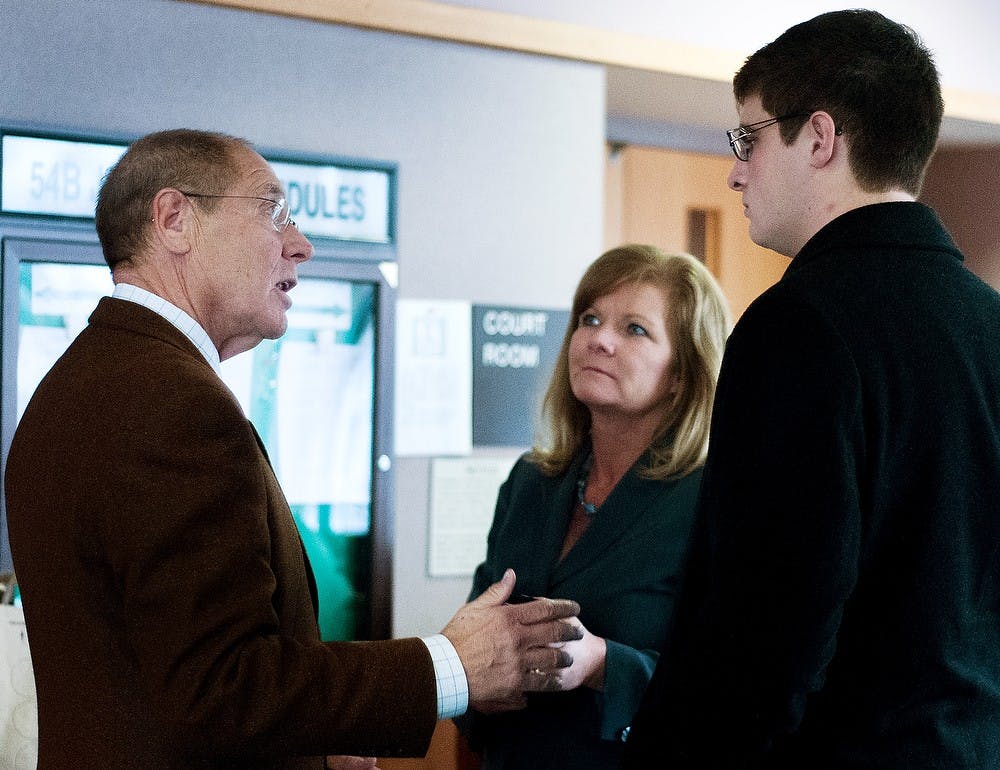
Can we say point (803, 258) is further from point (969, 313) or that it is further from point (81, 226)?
point (81, 226)

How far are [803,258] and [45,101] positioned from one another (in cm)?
176

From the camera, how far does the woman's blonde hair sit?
1819 mm

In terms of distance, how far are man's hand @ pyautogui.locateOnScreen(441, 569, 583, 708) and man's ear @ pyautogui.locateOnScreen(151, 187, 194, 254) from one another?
58cm

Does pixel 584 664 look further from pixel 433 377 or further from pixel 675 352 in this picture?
pixel 433 377

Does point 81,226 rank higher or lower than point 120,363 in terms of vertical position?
higher

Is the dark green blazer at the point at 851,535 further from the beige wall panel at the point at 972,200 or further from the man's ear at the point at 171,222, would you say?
the beige wall panel at the point at 972,200

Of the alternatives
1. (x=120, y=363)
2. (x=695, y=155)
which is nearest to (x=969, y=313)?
(x=120, y=363)

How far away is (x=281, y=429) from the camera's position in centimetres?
247

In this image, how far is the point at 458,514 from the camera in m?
2.61

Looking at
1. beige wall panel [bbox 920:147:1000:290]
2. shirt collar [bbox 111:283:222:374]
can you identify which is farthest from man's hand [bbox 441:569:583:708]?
beige wall panel [bbox 920:147:1000:290]

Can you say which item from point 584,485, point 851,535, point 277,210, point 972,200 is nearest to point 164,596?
point 277,210

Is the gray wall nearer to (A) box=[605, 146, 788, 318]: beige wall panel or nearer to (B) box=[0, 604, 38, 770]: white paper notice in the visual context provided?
(A) box=[605, 146, 788, 318]: beige wall panel

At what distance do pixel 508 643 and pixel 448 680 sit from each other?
0.41 feet

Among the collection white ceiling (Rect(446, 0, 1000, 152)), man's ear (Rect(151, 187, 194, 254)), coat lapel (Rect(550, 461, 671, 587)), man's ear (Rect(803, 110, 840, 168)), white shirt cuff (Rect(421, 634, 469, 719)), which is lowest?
white shirt cuff (Rect(421, 634, 469, 719))
